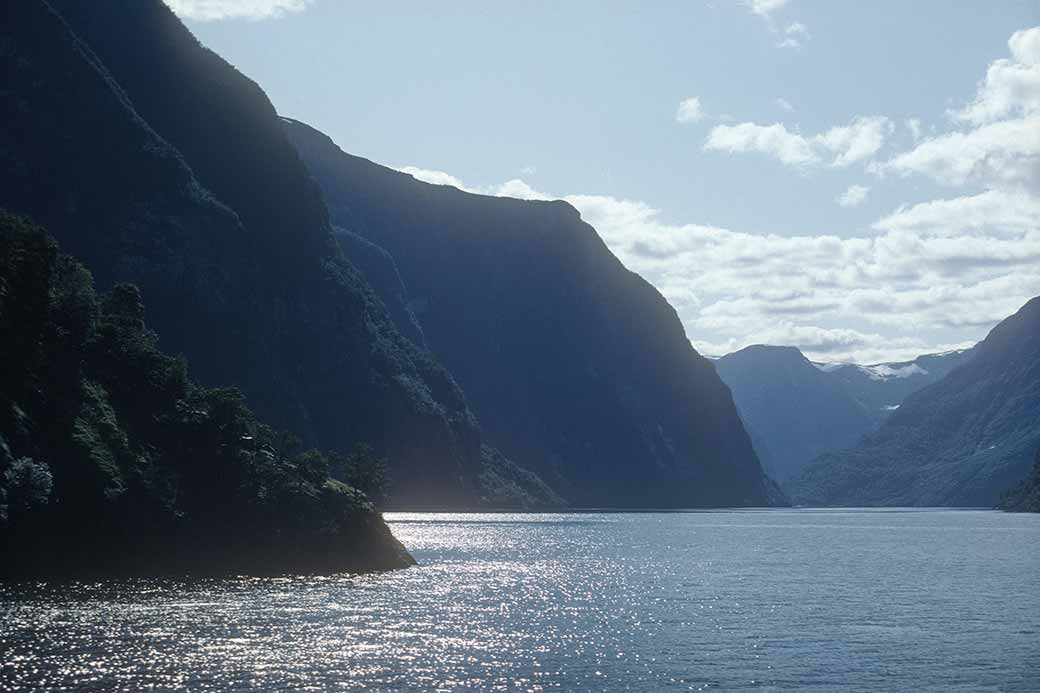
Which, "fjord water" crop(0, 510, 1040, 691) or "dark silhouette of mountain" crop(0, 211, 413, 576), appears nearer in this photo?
"fjord water" crop(0, 510, 1040, 691)

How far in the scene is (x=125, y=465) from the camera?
113812 millimetres

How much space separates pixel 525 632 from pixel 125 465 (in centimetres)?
5233

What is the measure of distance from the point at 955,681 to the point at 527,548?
402 ft

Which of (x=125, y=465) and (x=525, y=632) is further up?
(x=125, y=465)

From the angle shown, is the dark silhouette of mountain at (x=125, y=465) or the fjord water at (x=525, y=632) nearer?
the fjord water at (x=525, y=632)

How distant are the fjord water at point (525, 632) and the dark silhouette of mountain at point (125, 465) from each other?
A: 22.2 ft

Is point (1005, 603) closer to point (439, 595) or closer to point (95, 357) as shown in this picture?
point (439, 595)

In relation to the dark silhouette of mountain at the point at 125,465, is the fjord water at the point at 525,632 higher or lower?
lower

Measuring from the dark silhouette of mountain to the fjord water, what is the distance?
6772mm

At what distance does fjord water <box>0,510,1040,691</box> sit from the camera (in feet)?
212

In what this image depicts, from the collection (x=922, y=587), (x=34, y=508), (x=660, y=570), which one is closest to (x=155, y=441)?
(x=34, y=508)

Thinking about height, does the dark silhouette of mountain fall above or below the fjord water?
above

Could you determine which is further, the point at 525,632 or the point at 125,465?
→ the point at 125,465

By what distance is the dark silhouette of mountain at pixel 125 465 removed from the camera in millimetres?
103375
